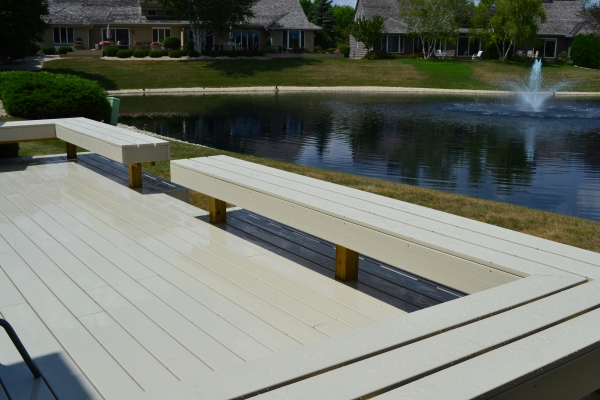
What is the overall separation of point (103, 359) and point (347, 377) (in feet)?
5.24

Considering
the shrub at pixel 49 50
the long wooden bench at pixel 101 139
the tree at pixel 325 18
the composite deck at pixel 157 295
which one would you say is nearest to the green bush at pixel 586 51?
the tree at pixel 325 18

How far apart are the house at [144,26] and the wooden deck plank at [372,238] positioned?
1693 inches

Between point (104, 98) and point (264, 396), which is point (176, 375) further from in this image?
point (104, 98)

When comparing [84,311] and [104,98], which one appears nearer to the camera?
[84,311]

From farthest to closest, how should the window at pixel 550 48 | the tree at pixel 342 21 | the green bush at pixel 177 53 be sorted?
the tree at pixel 342 21 → the window at pixel 550 48 → the green bush at pixel 177 53

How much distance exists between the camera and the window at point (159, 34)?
48.9m

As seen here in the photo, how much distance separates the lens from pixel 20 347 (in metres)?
2.85

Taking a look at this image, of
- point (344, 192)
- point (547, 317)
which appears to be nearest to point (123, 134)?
point (344, 192)

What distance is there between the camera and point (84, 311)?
3914 millimetres

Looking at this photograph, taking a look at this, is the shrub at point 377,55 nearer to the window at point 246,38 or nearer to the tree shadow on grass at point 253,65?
the tree shadow on grass at point 253,65

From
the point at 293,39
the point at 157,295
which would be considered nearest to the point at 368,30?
the point at 293,39

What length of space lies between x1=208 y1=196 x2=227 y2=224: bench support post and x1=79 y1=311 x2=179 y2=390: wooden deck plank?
1.96 metres

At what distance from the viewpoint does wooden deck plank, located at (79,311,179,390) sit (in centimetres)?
310

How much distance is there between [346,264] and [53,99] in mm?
10733
